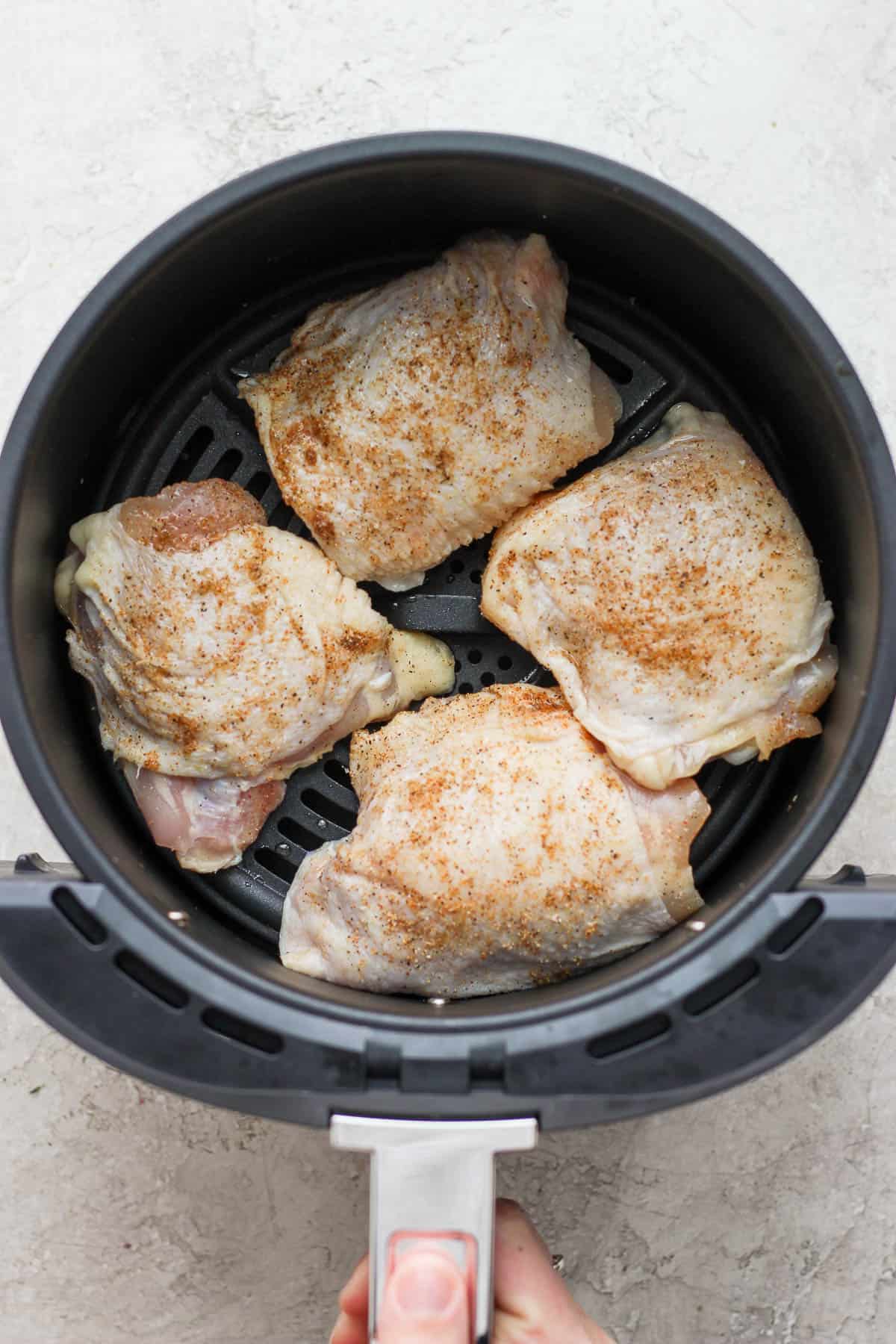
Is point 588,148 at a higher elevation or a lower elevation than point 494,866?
higher

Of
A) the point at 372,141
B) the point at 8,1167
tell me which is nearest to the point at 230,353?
the point at 372,141

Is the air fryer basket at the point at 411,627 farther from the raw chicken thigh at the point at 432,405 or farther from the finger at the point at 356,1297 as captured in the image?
the finger at the point at 356,1297

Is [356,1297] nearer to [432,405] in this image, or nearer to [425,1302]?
[425,1302]

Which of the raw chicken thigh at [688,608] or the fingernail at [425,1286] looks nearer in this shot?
the fingernail at [425,1286]

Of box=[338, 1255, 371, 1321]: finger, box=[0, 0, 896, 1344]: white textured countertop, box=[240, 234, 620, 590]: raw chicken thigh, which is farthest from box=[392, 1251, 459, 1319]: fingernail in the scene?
box=[240, 234, 620, 590]: raw chicken thigh

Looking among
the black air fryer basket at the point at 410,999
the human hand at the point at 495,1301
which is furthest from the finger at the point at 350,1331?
the black air fryer basket at the point at 410,999

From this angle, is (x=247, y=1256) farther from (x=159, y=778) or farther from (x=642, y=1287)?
(x=159, y=778)

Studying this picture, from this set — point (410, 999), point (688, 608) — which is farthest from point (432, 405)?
point (410, 999)
